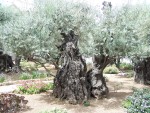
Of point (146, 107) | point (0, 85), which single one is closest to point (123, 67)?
point (0, 85)

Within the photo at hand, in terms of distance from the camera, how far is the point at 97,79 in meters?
13.7

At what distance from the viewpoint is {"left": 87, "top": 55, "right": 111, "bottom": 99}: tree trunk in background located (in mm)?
13375

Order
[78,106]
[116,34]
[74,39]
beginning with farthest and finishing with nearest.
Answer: [74,39] → [116,34] → [78,106]

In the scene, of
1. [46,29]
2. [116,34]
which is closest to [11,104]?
[46,29]

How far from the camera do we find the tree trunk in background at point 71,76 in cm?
1249

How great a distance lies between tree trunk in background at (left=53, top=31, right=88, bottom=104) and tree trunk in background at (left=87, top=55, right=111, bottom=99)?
587 millimetres

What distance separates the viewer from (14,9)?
25609 mm

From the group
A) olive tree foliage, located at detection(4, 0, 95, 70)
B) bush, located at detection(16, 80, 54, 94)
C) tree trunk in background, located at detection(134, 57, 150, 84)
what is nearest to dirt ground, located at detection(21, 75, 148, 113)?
bush, located at detection(16, 80, 54, 94)

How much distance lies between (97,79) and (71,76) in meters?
1.70

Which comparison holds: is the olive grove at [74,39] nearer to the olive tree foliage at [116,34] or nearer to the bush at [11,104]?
the olive tree foliage at [116,34]

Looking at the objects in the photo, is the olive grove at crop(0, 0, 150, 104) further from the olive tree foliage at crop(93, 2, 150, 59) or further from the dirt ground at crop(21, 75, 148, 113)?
the dirt ground at crop(21, 75, 148, 113)

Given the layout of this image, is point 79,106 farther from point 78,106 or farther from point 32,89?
point 32,89

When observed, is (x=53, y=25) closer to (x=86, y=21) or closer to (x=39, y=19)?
(x=39, y=19)

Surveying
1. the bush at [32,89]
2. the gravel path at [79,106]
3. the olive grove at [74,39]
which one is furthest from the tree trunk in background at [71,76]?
the bush at [32,89]
